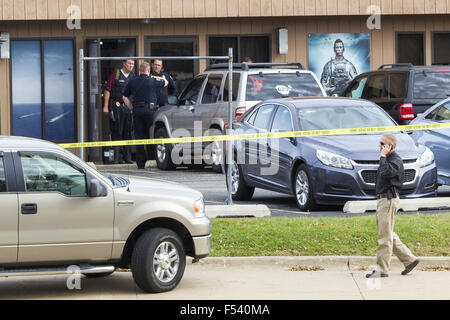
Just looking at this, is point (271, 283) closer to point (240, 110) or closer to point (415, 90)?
point (240, 110)

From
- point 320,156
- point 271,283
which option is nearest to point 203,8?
point 320,156

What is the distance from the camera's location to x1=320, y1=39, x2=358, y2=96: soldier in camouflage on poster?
25.8 meters

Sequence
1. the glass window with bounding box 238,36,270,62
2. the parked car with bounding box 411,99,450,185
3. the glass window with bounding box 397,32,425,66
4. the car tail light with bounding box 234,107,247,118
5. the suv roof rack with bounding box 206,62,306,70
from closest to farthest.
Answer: the parked car with bounding box 411,99,450,185, the car tail light with bounding box 234,107,247,118, the suv roof rack with bounding box 206,62,306,70, the glass window with bounding box 238,36,270,62, the glass window with bounding box 397,32,425,66

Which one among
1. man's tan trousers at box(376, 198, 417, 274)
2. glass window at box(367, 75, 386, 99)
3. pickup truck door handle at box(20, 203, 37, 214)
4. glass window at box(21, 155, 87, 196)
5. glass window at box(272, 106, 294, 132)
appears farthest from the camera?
glass window at box(367, 75, 386, 99)

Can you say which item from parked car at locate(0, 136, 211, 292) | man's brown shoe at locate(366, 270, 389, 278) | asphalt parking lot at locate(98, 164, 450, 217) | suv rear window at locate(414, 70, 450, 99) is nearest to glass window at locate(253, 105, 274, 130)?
asphalt parking lot at locate(98, 164, 450, 217)

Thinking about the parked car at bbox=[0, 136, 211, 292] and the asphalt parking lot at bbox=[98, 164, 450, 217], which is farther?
the asphalt parking lot at bbox=[98, 164, 450, 217]

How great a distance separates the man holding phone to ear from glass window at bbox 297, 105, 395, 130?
15.0 ft

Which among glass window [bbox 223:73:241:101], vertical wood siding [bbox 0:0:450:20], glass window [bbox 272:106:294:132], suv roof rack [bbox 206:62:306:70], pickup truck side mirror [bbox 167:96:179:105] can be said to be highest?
vertical wood siding [bbox 0:0:450:20]

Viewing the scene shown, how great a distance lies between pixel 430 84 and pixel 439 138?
3.76m

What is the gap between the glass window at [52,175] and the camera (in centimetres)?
1041

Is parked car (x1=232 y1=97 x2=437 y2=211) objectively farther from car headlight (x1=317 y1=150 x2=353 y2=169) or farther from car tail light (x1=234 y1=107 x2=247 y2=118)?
car tail light (x1=234 y1=107 x2=247 y2=118)

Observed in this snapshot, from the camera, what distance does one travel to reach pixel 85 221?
1044 cm

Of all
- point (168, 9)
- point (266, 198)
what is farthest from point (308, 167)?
point (168, 9)

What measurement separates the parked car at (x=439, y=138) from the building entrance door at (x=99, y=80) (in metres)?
8.67
